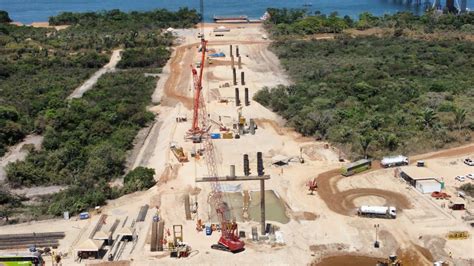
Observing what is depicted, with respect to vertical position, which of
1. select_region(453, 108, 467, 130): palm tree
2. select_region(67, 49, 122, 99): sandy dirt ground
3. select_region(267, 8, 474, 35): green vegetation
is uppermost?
select_region(267, 8, 474, 35): green vegetation

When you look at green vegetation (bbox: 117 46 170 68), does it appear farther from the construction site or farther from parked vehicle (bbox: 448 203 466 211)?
parked vehicle (bbox: 448 203 466 211)

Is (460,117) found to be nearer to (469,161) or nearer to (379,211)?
(469,161)

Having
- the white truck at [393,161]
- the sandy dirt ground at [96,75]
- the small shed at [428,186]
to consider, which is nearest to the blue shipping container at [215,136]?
the white truck at [393,161]

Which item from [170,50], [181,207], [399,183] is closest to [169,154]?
[181,207]

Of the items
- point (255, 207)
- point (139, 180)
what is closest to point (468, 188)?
point (255, 207)

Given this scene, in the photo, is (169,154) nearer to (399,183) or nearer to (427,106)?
(399,183)

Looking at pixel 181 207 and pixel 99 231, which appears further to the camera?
pixel 181 207

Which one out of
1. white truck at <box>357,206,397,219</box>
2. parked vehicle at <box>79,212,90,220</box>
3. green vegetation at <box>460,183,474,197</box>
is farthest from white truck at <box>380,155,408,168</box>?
parked vehicle at <box>79,212,90,220</box>

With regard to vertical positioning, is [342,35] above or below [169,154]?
above
